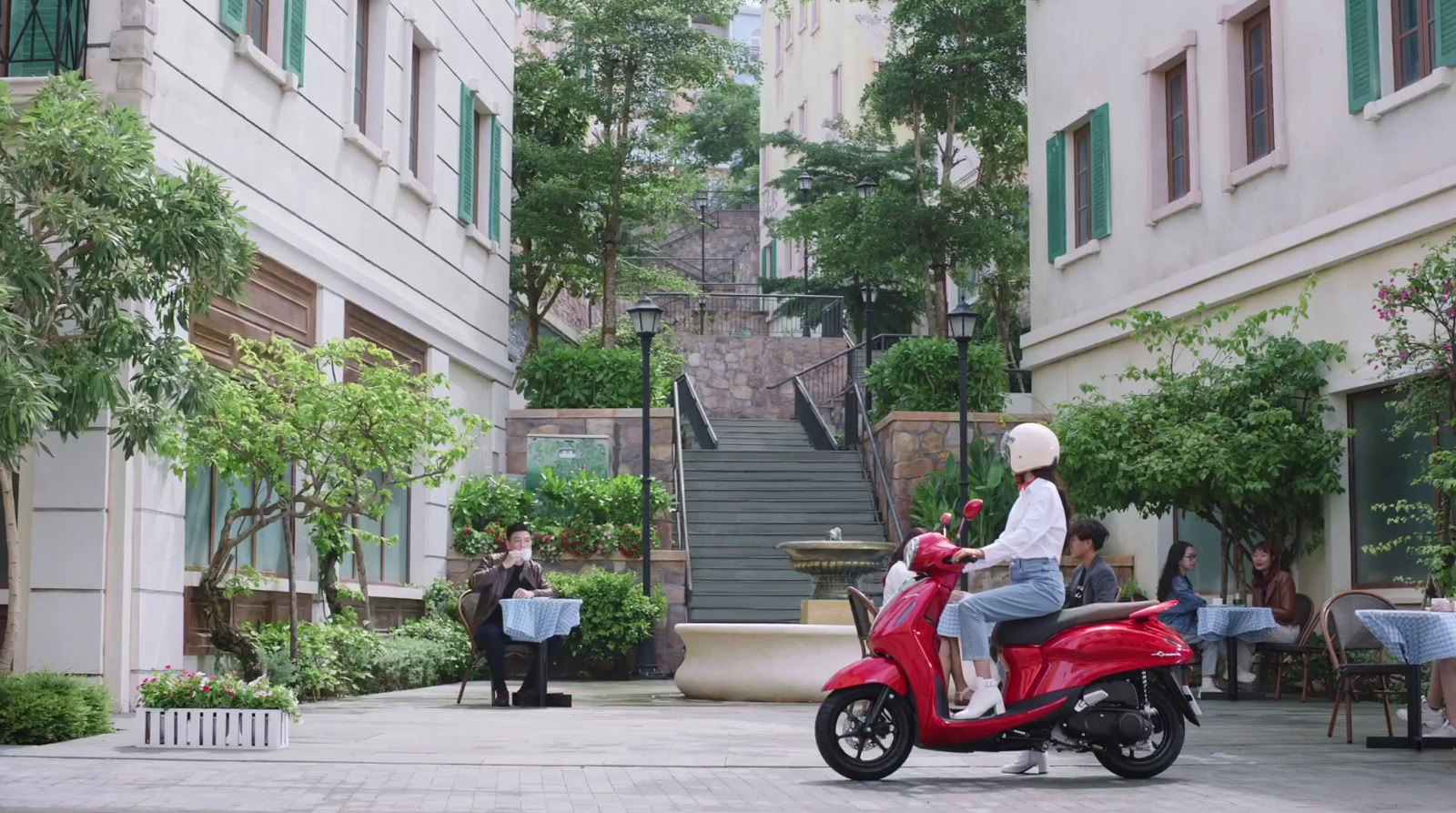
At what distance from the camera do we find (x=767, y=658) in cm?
1509

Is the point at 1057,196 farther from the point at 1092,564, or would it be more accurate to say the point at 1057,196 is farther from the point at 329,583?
the point at 1092,564

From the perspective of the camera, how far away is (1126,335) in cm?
1962

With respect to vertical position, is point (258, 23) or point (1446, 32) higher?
point (258, 23)

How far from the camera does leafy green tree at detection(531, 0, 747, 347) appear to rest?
2714 cm

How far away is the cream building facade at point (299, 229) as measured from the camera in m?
11.5

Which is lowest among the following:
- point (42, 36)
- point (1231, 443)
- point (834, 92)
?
point (1231, 443)

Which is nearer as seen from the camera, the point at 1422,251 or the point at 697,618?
the point at 1422,251

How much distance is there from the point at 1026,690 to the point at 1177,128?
11844mm

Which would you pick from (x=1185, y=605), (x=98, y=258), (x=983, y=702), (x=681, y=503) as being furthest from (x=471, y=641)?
(x=681, y=503)

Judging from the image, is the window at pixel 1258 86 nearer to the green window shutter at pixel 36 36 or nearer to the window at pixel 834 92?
the green window shutter at pixel 36 36

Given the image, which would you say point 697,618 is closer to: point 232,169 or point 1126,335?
point 1126,335

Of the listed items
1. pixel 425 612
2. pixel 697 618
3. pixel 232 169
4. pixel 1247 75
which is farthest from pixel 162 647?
pixel 1247 75

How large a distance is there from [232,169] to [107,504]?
3.12 meters

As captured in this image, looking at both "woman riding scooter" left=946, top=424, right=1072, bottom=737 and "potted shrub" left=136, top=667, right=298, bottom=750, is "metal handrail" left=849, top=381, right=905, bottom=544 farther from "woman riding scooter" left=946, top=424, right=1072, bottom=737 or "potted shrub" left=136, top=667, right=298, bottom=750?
"woman riding scooter" left=946, top=424, right=1072, bottom=737
